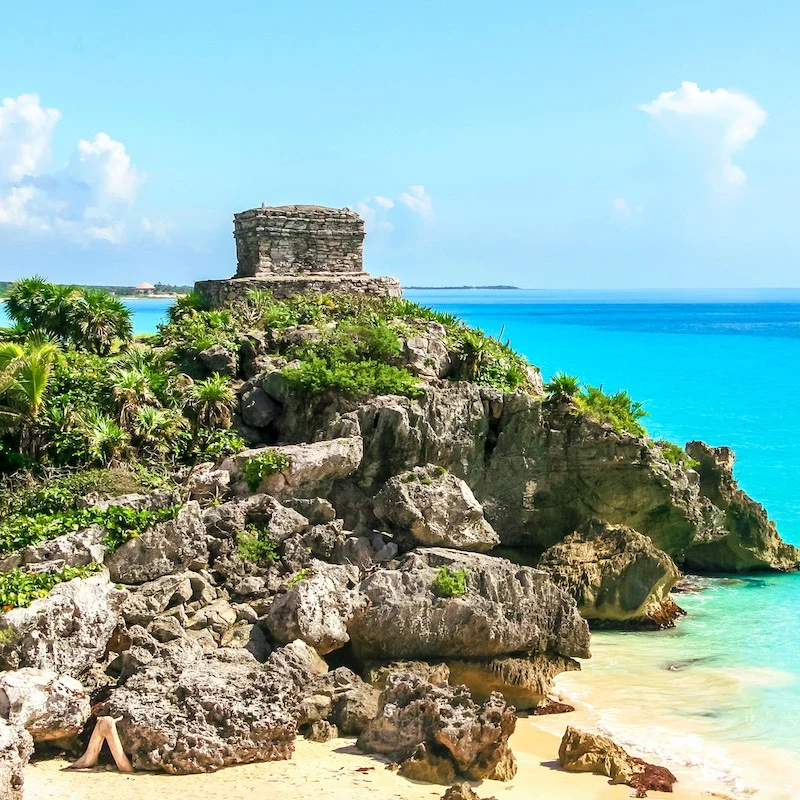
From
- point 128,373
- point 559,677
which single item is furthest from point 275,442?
point 559,677

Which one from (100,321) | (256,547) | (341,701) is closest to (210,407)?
(256,547)

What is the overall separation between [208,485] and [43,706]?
5.37m

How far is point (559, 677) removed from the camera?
1488cm

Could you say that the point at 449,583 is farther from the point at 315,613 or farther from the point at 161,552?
the point at 161,552

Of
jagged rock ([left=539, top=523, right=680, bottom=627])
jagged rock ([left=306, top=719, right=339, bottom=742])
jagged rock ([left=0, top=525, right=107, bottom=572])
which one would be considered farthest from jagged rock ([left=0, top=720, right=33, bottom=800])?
jagged rock ([left=539, top=523, right=680, bottom=627])

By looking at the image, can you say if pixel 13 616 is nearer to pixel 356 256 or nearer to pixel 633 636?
pixel 633 636

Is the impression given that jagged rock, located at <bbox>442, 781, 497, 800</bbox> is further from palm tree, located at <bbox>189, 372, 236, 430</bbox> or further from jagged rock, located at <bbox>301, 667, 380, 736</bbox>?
palm tree, located at <bbox>189, 372, 236, 430</bbox>

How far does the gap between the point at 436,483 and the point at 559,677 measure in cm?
353

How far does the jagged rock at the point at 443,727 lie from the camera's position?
1083 centimetres

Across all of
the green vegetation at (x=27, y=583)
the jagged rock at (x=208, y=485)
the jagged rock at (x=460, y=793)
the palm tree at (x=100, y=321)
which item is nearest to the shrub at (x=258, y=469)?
the jagged rock at (x=208, y=485)

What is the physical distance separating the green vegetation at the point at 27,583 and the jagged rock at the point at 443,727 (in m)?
4.36

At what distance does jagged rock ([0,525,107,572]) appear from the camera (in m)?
13.2

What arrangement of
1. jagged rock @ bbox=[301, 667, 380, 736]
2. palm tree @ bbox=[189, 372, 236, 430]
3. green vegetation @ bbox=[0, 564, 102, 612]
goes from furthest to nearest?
palm tree @ bbox=[189, 372, 236, 430]
green vegetation @ bbox=[0, 564, 102, 612]
jagged rock @ bbox=[301, 667, 380, 736]

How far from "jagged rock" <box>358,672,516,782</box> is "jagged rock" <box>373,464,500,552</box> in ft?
13.9
